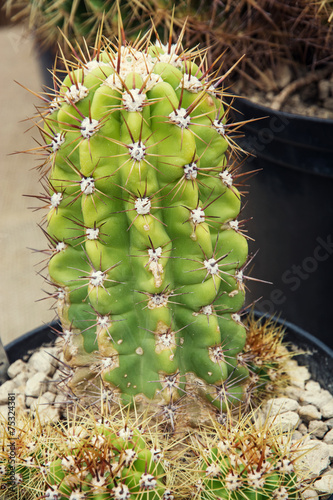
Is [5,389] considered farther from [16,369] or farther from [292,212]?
[292,212]

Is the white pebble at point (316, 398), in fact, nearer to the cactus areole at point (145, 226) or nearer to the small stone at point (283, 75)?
the cactus areole at point (145, 226)

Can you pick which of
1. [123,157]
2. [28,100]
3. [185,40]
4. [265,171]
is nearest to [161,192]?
[123,157]

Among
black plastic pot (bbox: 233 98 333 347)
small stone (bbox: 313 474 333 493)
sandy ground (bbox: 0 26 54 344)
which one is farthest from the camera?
sandy ground (bbox: 0 26 54 344)

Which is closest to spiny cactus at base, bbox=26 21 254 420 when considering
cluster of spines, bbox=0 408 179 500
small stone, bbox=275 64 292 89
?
cluster of spines, bbox=0 408 179 500

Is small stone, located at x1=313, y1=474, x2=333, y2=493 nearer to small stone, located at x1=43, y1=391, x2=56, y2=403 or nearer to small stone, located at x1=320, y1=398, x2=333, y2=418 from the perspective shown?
small stone, located at x1=320, y1=398, x2=333, y2=418

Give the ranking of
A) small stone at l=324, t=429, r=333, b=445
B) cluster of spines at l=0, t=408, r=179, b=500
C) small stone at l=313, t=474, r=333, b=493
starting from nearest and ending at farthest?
cluster of spines at l=0, t=408, r=179, b=500
small stone at l=313, t=474, r=333, b=493
small stone at l=324, t=429, r=333, b=445

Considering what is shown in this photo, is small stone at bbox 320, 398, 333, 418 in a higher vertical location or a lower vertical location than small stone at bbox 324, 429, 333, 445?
lower
